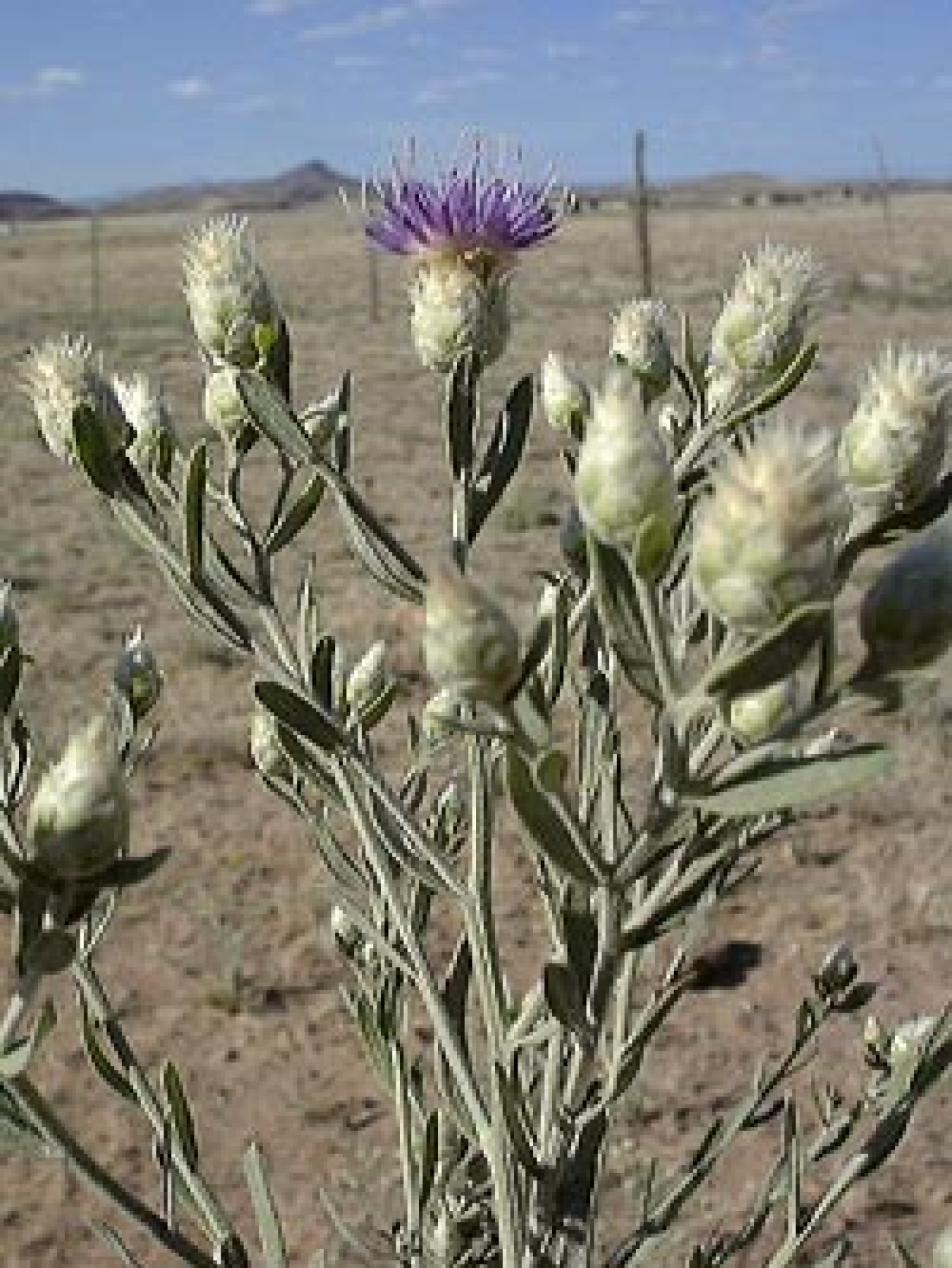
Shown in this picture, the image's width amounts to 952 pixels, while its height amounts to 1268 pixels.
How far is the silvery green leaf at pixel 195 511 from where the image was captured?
1.26 m

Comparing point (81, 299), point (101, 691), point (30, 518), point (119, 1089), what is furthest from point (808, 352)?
point (81, 299)

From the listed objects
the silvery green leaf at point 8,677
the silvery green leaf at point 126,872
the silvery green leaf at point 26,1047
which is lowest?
the silvery green leaf at point 26,1047

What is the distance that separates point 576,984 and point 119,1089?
1.70 feet

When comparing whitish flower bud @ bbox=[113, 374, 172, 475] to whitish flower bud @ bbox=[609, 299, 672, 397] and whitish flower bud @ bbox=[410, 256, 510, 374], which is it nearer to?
whitish flower bud @ bbox=[410, 256, 510, 374]

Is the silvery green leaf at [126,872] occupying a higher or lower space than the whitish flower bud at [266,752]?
higher

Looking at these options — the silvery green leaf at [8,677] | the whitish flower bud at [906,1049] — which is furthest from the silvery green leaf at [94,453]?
the whitish flower bud at [906,1049]

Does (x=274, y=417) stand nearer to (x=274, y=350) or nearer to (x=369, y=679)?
(x=274, y=350)

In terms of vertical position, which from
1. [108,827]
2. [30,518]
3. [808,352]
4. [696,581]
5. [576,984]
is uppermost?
[808,352]

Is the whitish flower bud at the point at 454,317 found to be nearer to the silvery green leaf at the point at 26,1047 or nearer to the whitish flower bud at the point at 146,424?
the whitish flower bud at the point at 146,424

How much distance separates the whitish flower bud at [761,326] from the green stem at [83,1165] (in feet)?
2.36

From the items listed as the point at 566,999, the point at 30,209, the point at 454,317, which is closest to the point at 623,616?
the point at 566,999

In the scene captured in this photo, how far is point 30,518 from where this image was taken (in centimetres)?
1037

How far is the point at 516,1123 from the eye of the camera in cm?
127

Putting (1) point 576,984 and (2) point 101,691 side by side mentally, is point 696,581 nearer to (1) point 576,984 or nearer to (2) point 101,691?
(1) point 576,984
